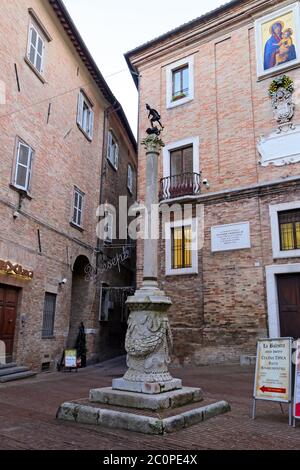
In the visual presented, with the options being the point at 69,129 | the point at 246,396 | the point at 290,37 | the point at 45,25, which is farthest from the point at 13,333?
the point at 290,37

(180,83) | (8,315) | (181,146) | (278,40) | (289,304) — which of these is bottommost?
(8,315)

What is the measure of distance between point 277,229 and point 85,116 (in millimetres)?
9432

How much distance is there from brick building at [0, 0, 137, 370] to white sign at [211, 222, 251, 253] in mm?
5333

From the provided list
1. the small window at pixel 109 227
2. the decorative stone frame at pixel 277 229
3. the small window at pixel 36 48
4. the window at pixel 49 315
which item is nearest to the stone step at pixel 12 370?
the window at pixel 49 315

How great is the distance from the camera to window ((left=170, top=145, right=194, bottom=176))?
591 inches

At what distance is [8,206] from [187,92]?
866 centimetres

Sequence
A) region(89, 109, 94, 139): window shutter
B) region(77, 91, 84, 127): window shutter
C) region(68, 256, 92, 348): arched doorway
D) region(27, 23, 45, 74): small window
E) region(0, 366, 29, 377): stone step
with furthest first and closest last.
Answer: region(89, 109, 94, 139): window shutter → region(77, 91, 84, 127): window shutter → region(68, 256, 92, 348): arched doorway → region(27, 23, 45, 74): small window → region(0, 366, 29, 377): stone step

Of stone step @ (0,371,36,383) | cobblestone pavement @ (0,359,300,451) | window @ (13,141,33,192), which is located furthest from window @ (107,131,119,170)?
cobblestone pavement @ (0,359,300,451)

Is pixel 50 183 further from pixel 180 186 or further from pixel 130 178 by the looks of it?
pixel 130 178

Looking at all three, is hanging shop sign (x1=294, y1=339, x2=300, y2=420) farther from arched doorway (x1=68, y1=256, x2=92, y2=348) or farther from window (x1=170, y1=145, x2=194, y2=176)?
arched doorway (x1=68, y1=256, x2=92, y2=348)

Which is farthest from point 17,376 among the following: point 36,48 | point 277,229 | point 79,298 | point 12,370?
point 36,48

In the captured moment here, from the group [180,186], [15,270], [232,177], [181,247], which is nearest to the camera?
[15,270]

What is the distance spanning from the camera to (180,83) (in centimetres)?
1612
